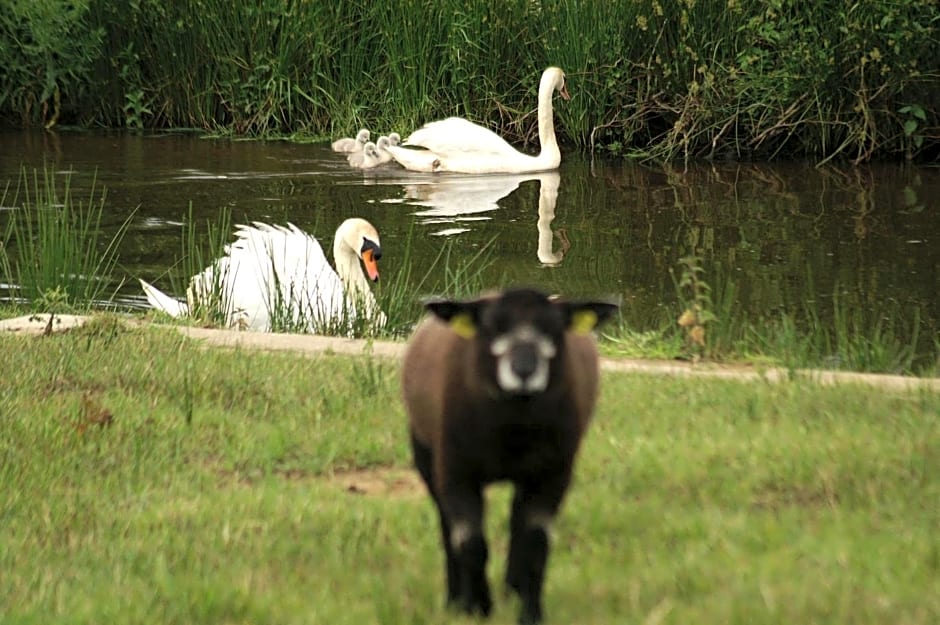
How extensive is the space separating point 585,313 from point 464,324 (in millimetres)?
286

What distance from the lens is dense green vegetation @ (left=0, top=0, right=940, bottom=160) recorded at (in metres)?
15.7

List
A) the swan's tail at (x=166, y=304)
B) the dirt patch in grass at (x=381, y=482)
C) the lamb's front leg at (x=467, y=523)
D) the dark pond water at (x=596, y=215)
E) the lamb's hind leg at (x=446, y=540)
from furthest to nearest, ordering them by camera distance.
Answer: the dark pond water at (x=596, y=215)
the swan's tail at (x=166, y=304)
the dirt patch in grass at (x=381, y=482)
the lamb's hind leg at (x=446, y=540)
the lamb's front leg at (x=467, y=523)

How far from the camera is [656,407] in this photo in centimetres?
607

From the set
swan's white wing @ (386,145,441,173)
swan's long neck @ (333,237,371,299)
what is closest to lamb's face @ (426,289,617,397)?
swan's long neck @ (333,237,371,299)

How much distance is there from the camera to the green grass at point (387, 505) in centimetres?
416

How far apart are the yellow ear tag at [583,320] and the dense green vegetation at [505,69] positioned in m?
12.2

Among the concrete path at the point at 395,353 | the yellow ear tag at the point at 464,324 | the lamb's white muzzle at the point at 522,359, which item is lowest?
the concrete path at the point at 395,353

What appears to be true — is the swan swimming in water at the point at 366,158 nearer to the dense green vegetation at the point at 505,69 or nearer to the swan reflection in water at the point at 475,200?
the swan reflection in water at the point at 475,200

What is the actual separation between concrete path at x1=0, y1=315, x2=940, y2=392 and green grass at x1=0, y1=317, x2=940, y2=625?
200 millimetres

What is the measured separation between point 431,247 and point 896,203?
14.2 feet

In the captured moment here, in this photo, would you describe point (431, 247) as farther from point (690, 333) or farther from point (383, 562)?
point (383, 562)

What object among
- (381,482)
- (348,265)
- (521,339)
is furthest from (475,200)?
(521,339)

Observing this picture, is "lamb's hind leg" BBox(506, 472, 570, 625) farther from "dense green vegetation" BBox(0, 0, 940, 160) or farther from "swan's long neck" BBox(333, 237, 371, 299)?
"dense green vegetation" BBox(0, 0, 940, 160)

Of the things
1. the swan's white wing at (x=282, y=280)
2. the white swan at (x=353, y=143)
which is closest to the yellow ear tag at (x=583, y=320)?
the swan's white wing at (x=282, y=280)
